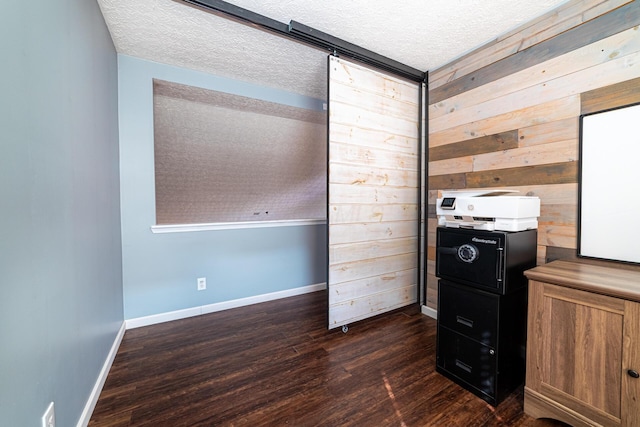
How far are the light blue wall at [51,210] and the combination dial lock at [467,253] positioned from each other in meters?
1.96

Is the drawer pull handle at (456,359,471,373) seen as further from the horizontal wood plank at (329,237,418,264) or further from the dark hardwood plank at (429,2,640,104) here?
the dark hardwood plank at (429,2,640,104)

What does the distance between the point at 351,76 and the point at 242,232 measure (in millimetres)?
1868

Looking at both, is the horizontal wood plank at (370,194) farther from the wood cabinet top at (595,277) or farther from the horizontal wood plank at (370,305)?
the wood cabinet top at (595,277)

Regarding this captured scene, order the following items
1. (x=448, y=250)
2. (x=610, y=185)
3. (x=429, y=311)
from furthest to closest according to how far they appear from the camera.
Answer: (x=429, y=311)
(x=448, y=250)
(x=610, y=185)

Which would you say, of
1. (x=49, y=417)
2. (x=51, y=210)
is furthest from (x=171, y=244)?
(x=49, y=417)

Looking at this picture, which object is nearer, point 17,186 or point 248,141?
point 17,186

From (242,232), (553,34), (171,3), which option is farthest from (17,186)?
(553,34)

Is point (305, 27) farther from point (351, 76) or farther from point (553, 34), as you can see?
point (553, 34)

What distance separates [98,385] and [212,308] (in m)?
1.18

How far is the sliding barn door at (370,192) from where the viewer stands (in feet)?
7.20

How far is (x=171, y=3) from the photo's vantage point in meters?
1.70

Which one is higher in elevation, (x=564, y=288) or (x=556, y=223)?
(x=556, y=223)

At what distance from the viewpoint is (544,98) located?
69.3 inches

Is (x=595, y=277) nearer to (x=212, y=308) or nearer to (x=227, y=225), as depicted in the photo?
(x=227, y=225)
